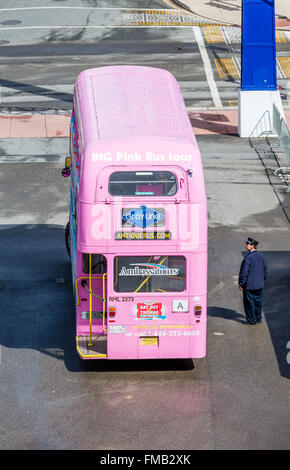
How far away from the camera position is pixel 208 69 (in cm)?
3416

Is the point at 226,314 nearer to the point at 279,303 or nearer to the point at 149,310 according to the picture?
the point at 279,303

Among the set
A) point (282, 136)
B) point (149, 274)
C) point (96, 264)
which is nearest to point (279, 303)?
point (149, 274)

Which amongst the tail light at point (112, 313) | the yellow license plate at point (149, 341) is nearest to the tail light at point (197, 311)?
the yellow license plate at point (149, 341)

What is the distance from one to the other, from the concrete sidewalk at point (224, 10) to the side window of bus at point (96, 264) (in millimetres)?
29553

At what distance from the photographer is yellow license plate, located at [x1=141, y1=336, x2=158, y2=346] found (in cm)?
1393

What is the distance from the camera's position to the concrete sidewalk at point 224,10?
4182cm

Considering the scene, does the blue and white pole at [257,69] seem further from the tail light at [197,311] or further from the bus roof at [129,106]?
the tail light at [197,311]

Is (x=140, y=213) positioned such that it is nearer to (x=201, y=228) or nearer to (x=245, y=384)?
(x=201, y=228)

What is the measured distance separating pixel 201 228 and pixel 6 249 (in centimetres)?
740

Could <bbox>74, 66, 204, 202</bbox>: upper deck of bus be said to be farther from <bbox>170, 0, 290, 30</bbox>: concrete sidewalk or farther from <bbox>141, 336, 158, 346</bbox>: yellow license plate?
<bbox>170, 0, 290, 30</bbox>: concrete sidewalk

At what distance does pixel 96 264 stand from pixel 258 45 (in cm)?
1556

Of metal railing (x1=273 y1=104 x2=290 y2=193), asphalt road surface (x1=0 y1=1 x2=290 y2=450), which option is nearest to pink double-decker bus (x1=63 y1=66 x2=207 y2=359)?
asphalt road surface (x1=0 y1=1 x2=290 y2=450)

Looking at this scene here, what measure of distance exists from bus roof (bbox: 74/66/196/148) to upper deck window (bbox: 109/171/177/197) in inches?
24.5
